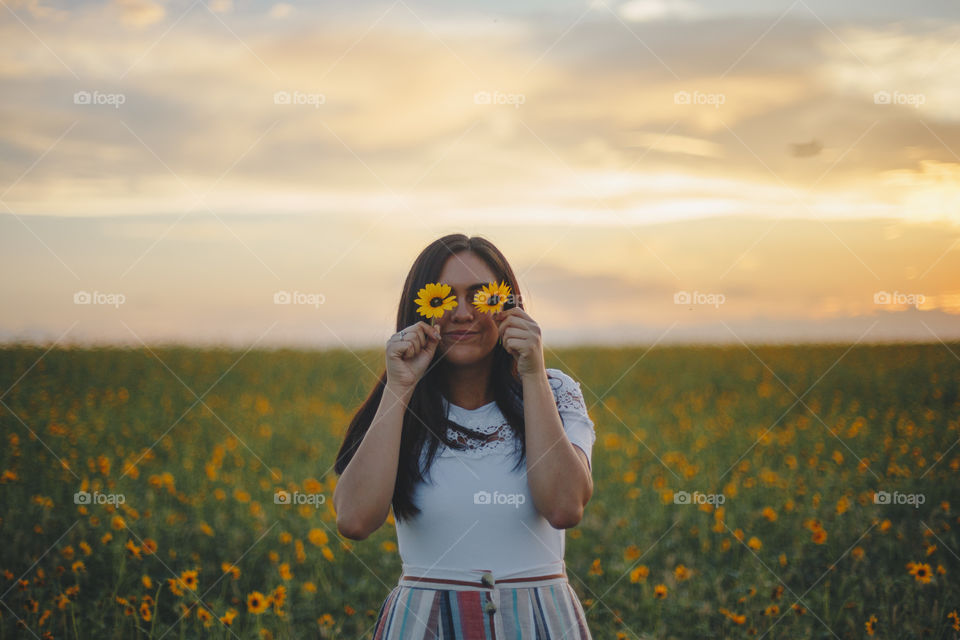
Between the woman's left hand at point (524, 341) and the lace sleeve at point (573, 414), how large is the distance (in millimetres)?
189

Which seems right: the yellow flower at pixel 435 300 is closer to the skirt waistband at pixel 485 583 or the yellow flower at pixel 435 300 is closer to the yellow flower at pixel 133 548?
the skirt waistband at pixel 485 583

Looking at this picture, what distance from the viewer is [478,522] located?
1.93 m

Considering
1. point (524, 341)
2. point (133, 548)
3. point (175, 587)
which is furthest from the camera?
point (133, 548)

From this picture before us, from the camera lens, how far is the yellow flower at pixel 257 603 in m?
3.44

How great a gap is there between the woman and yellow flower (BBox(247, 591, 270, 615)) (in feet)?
5.33

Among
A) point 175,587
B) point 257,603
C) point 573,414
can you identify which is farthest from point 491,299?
point 175,587

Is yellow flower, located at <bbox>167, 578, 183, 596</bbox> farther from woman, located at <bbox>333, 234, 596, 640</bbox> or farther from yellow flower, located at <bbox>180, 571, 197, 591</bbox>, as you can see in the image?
woman, located at <bbox>333, 234, 596, 640</bbox>

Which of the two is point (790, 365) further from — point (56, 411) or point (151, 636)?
point (151, 636)

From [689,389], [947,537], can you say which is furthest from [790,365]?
[947,537]

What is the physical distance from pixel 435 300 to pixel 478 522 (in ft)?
1.94

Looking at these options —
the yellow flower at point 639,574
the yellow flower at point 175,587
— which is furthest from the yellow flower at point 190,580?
the yellow flower at point 639,574

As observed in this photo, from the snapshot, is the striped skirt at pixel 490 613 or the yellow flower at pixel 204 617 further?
the yellow flower at pixel 204 617

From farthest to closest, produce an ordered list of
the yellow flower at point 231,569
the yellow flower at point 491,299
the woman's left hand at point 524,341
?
the yellow flower at point 231,569 → the yellow flower at point 491,299 → the woman's left hand at point 524,341

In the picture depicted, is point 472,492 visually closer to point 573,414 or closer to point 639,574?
point 573,414
